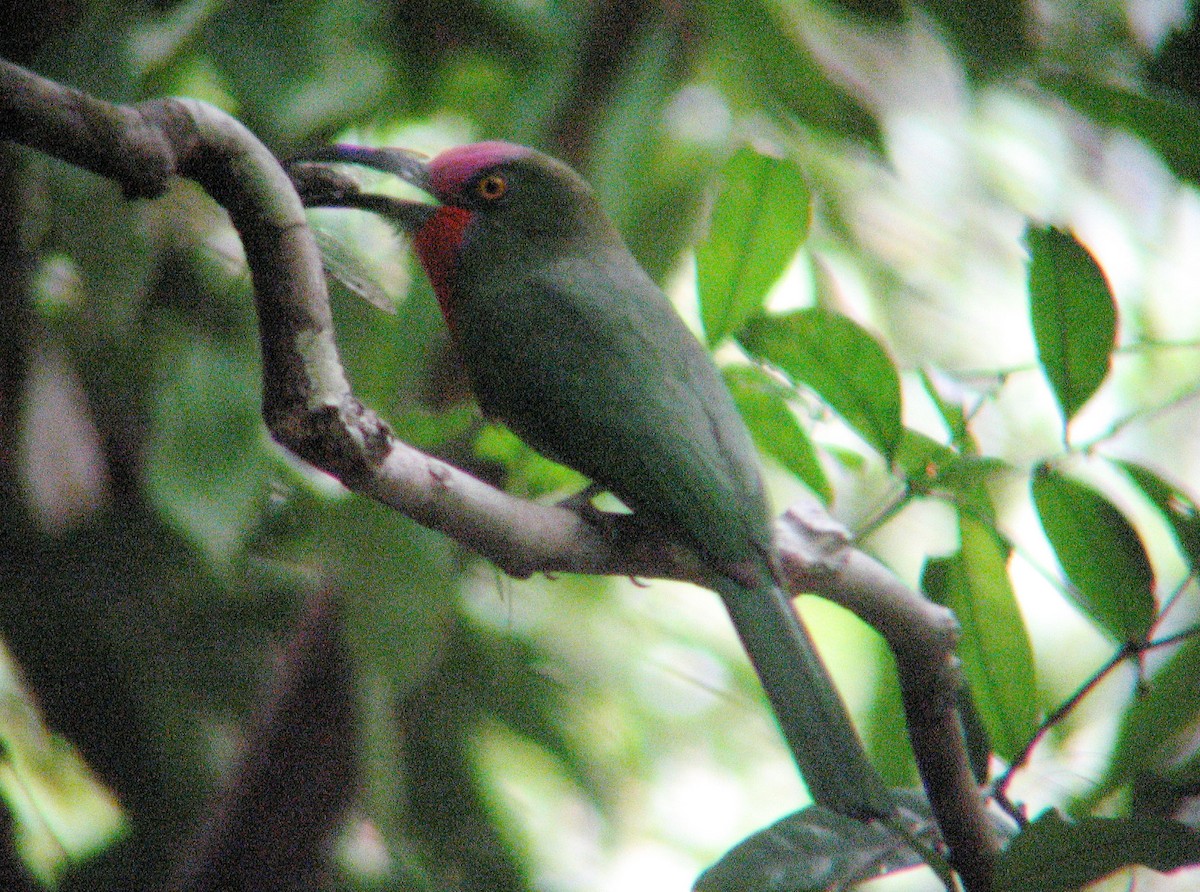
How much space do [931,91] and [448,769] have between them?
257 cm

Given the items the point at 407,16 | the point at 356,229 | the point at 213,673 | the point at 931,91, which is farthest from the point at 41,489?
the point at 931,91

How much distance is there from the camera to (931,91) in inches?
135

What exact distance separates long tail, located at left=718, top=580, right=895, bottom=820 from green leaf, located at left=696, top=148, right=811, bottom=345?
41 cm

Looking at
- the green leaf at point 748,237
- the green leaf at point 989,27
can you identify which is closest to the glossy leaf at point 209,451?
the green leaf at point 748,237

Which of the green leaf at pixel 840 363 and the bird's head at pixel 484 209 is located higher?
the green leaf at pixel 840 363

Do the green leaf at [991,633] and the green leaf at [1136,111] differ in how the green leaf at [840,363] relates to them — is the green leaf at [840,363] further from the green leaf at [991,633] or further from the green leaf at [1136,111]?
the green leaf at [1136,111]

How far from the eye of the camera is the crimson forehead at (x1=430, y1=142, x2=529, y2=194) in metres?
1.93

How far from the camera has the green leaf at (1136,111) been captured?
5.04ft

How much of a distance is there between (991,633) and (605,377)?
26.9 inches

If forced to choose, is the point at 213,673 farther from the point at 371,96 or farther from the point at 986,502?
the point at 986,502

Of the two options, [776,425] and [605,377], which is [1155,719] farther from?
[605,377]

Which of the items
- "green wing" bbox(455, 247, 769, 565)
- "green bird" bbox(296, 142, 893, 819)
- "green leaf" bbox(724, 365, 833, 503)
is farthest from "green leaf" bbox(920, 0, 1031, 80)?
"green leaf" bbox(724, 365, 833, 503)

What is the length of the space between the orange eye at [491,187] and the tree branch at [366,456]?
73 centimetres

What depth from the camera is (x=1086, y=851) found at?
111 cm
